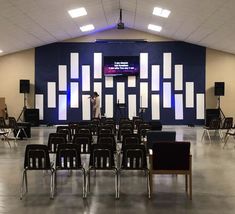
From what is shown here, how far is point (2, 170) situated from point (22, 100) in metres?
12.3

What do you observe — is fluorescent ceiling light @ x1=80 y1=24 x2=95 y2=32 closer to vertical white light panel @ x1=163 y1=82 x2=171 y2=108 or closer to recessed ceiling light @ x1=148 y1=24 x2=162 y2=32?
recessed ceiling light @ x1=148 y1=24 x2=162 y2=32

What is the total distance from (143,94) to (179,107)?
6.29 ft

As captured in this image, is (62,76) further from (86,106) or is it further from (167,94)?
(167,94)

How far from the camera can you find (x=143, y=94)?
20.3 meters

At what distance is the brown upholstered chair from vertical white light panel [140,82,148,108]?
1404cm

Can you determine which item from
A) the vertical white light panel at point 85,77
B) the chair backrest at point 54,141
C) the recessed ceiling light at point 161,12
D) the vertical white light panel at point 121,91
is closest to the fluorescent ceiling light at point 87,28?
the vertical white light panel at point 85,77

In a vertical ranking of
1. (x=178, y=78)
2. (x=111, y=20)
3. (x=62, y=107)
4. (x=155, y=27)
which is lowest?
(x=62, y=107)

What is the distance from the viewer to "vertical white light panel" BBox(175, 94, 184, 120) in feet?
66.4

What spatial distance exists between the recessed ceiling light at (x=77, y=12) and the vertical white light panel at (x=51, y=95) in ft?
18.2

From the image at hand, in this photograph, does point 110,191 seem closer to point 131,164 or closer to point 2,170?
point 131,164

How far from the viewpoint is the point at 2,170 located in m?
8.52

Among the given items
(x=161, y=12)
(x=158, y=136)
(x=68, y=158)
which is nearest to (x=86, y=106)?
(x=161, y=12)

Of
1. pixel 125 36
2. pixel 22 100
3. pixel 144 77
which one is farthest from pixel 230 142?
pixel 22 100

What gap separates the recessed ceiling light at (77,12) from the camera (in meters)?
14.7
